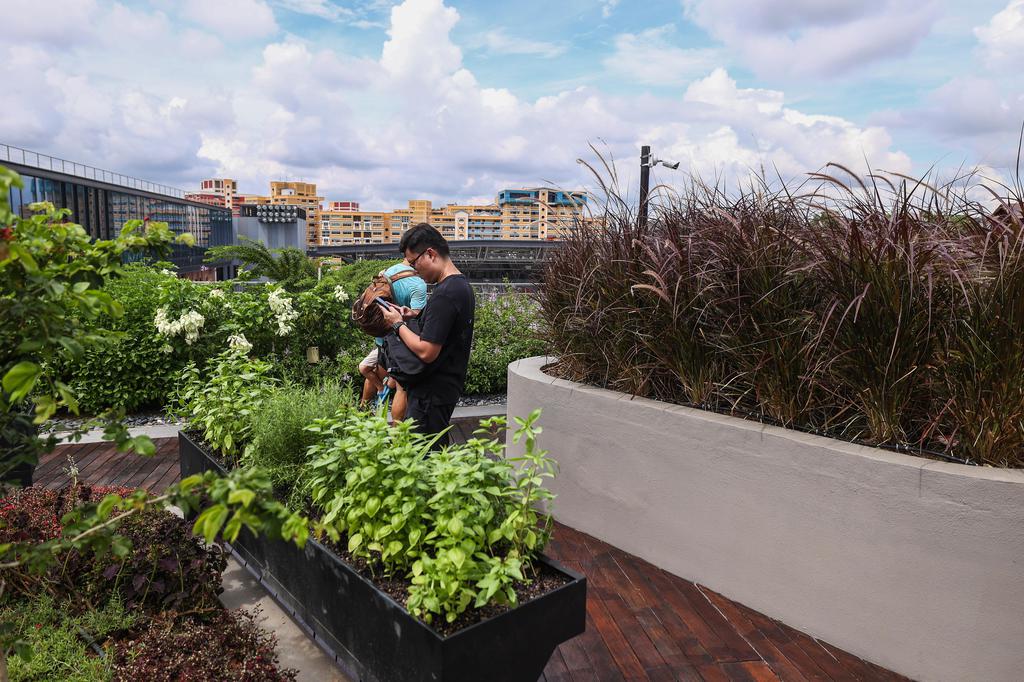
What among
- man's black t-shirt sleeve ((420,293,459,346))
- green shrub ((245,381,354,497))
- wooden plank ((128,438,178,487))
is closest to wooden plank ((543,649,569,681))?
green shrub ((245,381,354,497))

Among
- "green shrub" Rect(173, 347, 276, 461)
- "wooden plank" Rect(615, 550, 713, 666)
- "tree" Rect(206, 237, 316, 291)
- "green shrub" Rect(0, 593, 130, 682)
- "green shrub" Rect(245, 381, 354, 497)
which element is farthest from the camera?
"tree" Rect(206, 237, 316, 291)

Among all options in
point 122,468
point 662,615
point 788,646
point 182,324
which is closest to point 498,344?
point 182,324

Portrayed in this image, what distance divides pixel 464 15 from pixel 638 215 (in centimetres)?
196

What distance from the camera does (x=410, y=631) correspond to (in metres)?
1.66

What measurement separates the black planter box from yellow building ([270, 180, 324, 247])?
13393cm

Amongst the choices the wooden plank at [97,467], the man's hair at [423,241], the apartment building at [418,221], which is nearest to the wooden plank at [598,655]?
the man's hair at [423,241]

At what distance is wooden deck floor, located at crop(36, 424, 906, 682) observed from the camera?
2184mm

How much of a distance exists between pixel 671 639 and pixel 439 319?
1537 mm

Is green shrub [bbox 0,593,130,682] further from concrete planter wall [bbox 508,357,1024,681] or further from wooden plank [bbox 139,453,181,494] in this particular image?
concrete planter wall [bbox 508,357,1024,681]

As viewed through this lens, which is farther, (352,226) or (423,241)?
(352,226)

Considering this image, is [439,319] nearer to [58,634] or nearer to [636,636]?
[636,636]

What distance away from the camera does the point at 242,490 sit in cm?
101

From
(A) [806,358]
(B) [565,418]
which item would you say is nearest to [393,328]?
(B) [565,418]

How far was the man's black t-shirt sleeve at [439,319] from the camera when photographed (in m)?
2.60
